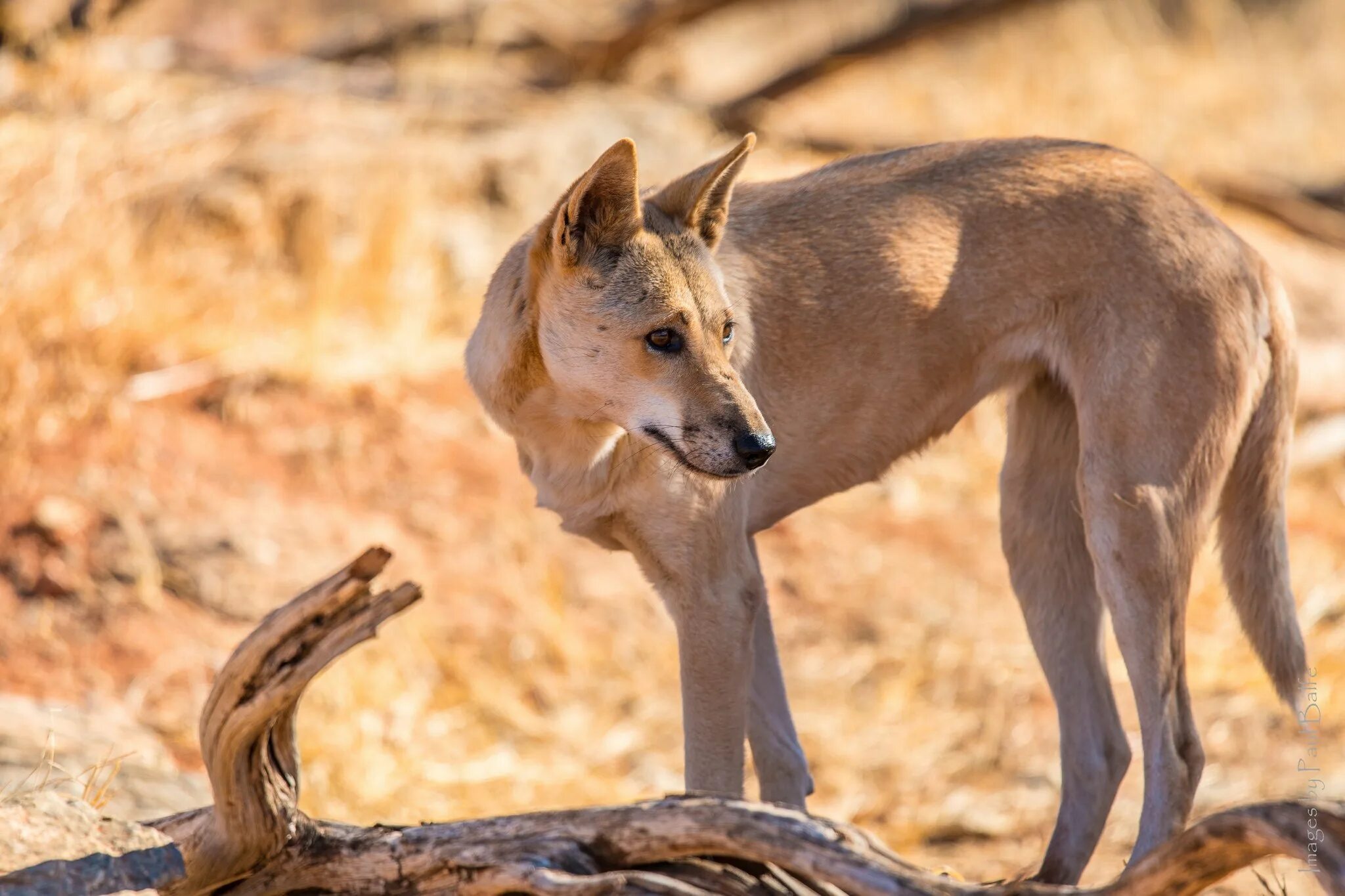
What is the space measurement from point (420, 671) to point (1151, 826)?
3.30 metres

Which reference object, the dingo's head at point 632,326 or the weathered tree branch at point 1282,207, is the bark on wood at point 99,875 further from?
the weathered tree branch at point 1282,207

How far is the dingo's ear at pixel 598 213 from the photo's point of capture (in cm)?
324

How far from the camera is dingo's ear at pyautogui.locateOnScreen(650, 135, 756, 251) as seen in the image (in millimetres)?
3441

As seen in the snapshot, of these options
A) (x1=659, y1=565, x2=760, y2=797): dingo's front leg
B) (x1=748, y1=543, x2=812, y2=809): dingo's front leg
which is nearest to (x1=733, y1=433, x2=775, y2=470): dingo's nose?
(x1=659, y1=565, x2=760, y2=797): dingo's front leg

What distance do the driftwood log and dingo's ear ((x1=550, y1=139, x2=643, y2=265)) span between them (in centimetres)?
100

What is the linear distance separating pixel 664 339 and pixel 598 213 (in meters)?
0.35

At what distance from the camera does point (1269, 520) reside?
384 cm

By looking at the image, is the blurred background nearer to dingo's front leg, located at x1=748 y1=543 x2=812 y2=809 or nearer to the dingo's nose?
dingo's front leg, located at x1=748 y1=543 x2=812 y2=809

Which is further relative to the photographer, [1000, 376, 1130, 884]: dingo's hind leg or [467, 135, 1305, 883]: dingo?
[1000, 376, 1130, 884]: dingo's hind leg

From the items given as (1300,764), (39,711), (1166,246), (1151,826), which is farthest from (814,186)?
(39,711)

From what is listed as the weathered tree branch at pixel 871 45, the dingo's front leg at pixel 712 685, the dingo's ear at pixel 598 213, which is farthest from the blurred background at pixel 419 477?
the dingo's ear at pixel 598 213

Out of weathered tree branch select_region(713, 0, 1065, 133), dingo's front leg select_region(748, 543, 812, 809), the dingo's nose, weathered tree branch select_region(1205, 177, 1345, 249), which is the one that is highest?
weathered tree branch select_region(713, 0, 1065, 133)

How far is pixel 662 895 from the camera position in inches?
98.3

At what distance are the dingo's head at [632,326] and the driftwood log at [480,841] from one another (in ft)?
2.65
